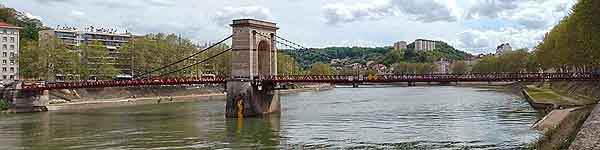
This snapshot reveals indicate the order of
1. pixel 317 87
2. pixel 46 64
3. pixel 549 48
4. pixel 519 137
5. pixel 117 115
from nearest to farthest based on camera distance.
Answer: pixel 519 137 → pixel 117 115 → pixel 549 48 → pixel 46 64 → pixel 317 87

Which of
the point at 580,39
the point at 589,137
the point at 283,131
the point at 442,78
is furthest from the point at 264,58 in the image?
the point at 589,137

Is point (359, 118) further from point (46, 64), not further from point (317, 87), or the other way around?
point (317, 87)

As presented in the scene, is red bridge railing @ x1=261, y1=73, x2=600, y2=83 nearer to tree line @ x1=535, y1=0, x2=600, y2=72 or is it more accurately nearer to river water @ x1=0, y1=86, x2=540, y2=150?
tree line @ x1=535, y1=0, x2=600, y2=72

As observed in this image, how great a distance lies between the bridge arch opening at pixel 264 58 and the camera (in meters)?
50.8

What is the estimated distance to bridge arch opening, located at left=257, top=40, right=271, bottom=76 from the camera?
5081 cm

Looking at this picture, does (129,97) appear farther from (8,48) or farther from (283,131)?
(283,131)

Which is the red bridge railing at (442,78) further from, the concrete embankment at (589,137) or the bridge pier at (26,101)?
the concrete embankment at (589,137)

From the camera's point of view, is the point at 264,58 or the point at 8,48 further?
the point at 8,48

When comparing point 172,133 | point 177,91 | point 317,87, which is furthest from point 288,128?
point 317,87

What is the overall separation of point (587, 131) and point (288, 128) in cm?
2039

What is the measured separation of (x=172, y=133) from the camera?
3644 cm

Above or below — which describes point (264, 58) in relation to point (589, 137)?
above

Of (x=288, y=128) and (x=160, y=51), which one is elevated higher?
(x=160, y=51)

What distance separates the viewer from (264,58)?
171 feet
